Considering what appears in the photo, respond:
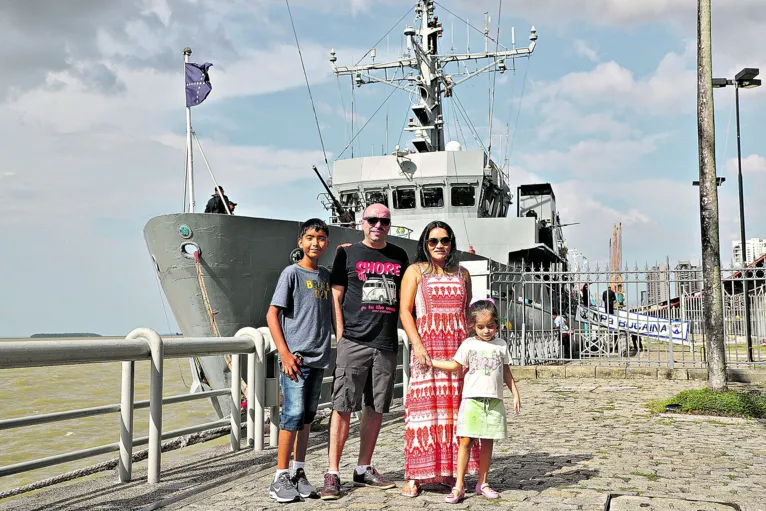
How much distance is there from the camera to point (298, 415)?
15.6 feet

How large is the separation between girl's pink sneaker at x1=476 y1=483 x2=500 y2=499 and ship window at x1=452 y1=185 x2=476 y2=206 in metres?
14.8

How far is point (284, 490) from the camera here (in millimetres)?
4602

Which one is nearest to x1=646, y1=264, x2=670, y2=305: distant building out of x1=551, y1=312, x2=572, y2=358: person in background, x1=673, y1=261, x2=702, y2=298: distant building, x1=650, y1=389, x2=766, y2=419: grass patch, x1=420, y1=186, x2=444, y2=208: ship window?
x1=673, y1=261, x2=702, y2=298: distant building

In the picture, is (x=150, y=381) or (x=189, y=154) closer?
(x=150, y=381)

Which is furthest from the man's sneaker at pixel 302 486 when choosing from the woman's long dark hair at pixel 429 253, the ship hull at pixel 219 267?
the ship hull at pixel 219 267

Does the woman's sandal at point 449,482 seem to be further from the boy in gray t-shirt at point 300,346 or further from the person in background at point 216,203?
the person in background at point 216,203

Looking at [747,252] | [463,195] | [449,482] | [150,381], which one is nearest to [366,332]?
[449,482]

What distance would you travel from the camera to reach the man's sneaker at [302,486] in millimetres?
4738

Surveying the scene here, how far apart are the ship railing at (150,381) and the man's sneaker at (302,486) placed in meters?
1.13

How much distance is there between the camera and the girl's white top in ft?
15.2

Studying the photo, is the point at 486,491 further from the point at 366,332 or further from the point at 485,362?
the point at 366,332

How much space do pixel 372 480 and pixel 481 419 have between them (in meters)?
0.92

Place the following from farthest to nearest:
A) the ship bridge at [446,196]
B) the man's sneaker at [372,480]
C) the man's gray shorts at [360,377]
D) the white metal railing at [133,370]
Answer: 1. the ship bridge at [446,196]
2. the man's sneaker at [372,480]
3. the man's gray shorts at [360,377]
4. the white metal railing at [133,370]

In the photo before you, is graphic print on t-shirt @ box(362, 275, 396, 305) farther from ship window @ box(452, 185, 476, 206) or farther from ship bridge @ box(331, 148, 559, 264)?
ship window @ box(452, 185, 476, 206)
